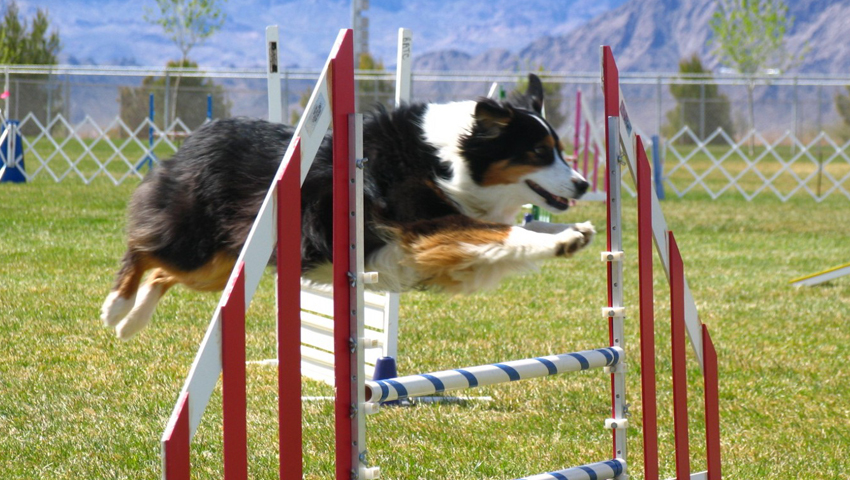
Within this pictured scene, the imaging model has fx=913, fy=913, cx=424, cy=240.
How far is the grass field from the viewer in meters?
3.59

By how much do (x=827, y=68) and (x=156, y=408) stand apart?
14276 cm

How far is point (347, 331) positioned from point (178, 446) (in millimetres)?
633

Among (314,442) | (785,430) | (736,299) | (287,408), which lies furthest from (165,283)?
(736,299)

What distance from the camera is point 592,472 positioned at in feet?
9.41

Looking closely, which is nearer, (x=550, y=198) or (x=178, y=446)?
(x=178, y=446)

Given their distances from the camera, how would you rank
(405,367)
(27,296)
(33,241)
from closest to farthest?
(405,367) → (27,296) → (33,241)

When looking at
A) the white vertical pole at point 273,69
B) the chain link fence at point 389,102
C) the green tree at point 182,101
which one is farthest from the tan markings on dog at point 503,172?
the green tree at point 182,101

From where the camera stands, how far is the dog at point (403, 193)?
3.05m

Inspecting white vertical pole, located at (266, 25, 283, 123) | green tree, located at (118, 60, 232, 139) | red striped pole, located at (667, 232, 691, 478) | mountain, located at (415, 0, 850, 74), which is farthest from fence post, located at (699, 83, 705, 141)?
mountain, located at (415, 0, 850, 74)

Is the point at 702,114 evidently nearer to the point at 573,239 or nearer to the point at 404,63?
the point at 404,63

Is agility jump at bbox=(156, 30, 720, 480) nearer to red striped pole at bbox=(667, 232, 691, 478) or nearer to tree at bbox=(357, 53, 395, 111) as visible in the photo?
red striped pole at bbox=(667, 232, 691, 478)

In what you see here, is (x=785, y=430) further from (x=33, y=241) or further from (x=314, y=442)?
(x=33, y=241)

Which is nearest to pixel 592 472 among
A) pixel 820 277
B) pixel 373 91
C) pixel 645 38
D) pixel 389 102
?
pixel 820 277

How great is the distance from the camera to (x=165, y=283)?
3906 millimetres
